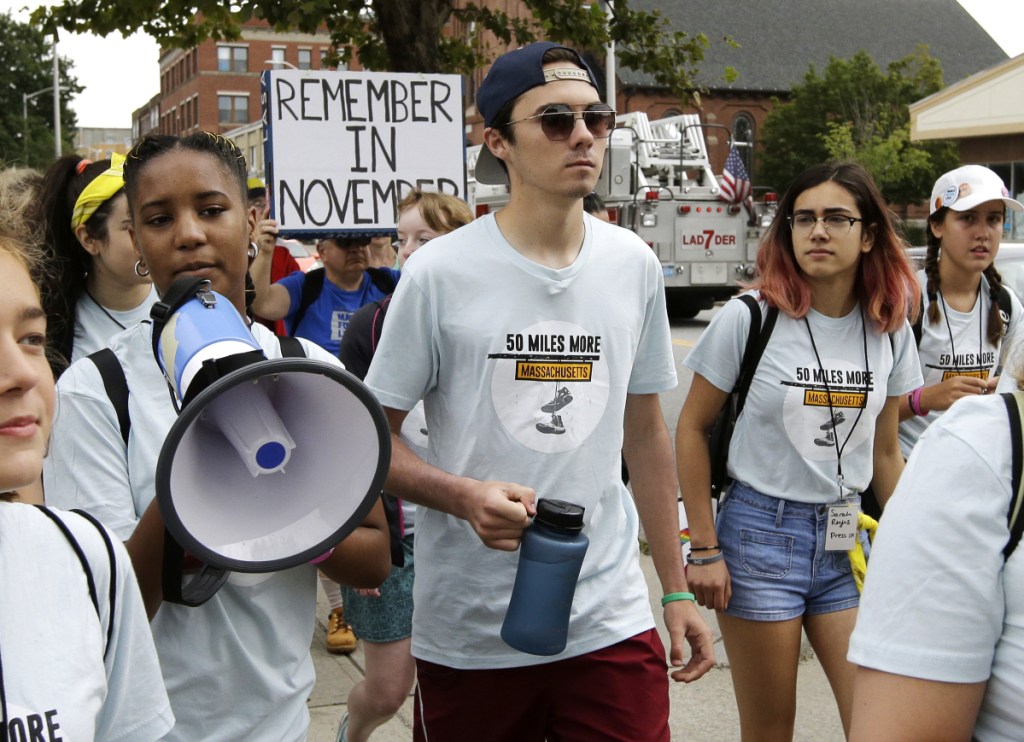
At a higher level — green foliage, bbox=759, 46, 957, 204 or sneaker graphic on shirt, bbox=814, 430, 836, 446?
green foliage, bbox=759, 46, 957, 204

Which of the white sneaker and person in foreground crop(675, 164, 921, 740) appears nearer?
person in foreground crop(675, 164, 921, 740)

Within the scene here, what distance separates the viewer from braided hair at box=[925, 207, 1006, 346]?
4586 millimetres

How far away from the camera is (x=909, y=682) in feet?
5.24

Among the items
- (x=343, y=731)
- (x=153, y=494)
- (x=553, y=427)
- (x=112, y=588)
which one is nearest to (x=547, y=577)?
(x=553, y=427)

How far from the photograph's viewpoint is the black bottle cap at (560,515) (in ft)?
7.76

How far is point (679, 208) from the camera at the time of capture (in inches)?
846

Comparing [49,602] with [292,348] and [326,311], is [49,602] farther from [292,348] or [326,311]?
[326,311]

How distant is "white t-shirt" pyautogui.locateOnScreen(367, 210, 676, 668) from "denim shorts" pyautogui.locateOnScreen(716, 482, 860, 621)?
678 millimetres

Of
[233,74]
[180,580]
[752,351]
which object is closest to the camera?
[180,580]

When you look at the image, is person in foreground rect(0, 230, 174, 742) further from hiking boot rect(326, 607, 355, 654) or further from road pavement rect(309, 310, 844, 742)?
hiking boot rect(326, 607, 355, 654)

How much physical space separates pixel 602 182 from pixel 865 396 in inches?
662

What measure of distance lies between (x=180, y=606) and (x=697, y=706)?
10.1ft

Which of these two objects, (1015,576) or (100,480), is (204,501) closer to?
(100,480)

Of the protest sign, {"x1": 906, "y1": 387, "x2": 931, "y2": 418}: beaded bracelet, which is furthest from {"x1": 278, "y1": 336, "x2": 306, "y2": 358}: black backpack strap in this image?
the protest sign
